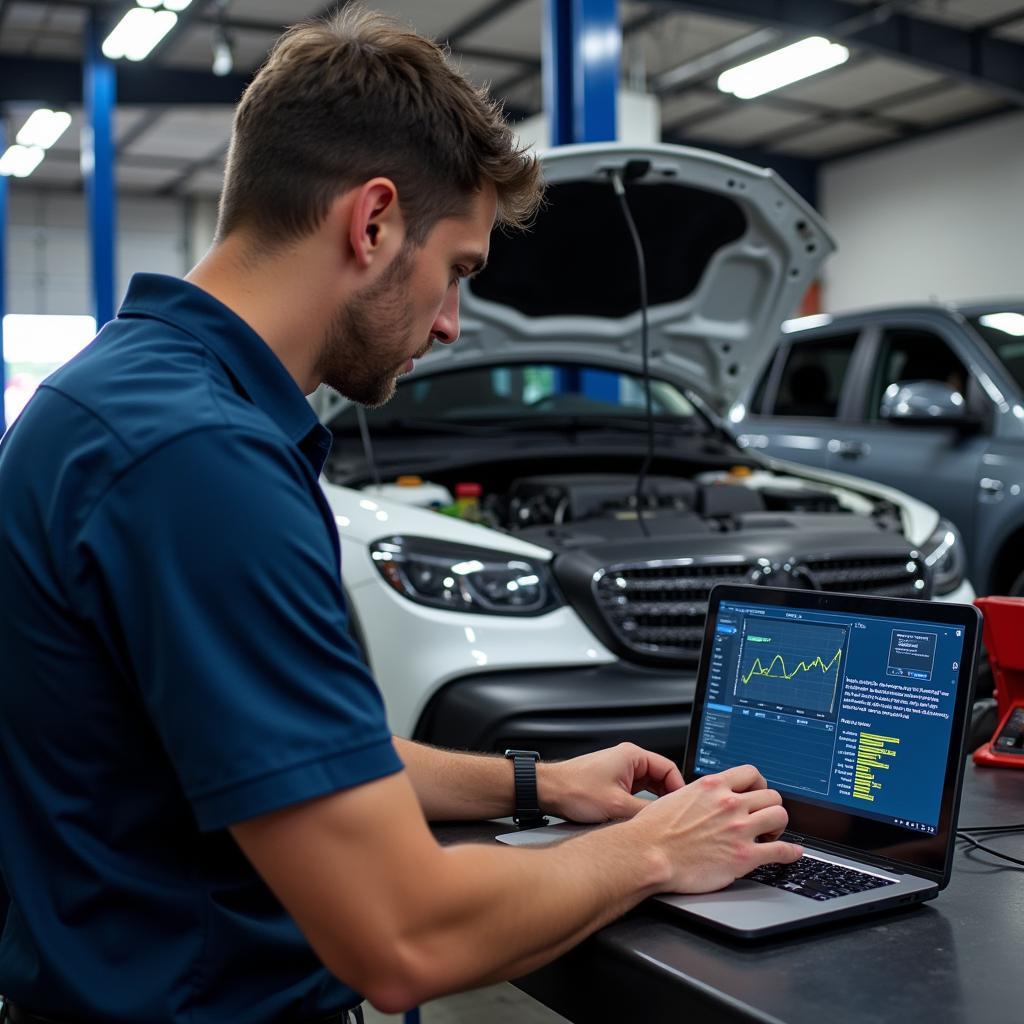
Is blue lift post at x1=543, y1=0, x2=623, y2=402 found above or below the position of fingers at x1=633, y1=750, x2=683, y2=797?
above

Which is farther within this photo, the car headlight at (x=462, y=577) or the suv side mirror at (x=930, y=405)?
the suv side mirror at (x=930, y=405)

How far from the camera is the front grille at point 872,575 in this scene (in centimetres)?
292

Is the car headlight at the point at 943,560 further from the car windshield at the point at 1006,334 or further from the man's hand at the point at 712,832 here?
the man's hand at the point at 712,832

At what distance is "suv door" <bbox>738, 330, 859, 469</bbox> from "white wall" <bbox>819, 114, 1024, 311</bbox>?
7306mm

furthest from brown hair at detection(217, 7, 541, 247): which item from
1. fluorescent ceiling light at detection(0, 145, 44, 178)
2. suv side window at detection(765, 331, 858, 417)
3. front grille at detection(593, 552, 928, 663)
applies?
fluorescent ceiling light at detection(0, 145, 44, 178)

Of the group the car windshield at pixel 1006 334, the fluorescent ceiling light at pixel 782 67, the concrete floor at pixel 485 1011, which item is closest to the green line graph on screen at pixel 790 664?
the concrete floor at pixel 485 1011

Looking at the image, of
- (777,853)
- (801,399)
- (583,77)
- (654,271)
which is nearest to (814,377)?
(801,399)

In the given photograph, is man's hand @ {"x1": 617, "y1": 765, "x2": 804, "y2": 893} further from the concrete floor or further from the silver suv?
the silver suv

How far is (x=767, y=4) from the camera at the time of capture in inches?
322

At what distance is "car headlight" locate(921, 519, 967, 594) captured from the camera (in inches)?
124

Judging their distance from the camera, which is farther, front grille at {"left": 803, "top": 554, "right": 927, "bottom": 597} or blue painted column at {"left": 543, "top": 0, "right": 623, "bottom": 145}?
blue painted column at {"left": 543, "top": 0, "right": 623, "bottom": 145}

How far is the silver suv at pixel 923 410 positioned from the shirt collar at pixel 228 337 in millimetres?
3726

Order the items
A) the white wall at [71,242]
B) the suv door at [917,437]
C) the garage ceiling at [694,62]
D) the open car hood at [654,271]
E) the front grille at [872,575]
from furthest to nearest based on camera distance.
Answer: the white wall at [71,242] < the garage ceiling at [694,62] < the suv door at [917,437] < the open car hood at [654,271] < the front grille at [872,575]

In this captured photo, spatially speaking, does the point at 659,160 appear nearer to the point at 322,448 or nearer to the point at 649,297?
the point at 649,297
